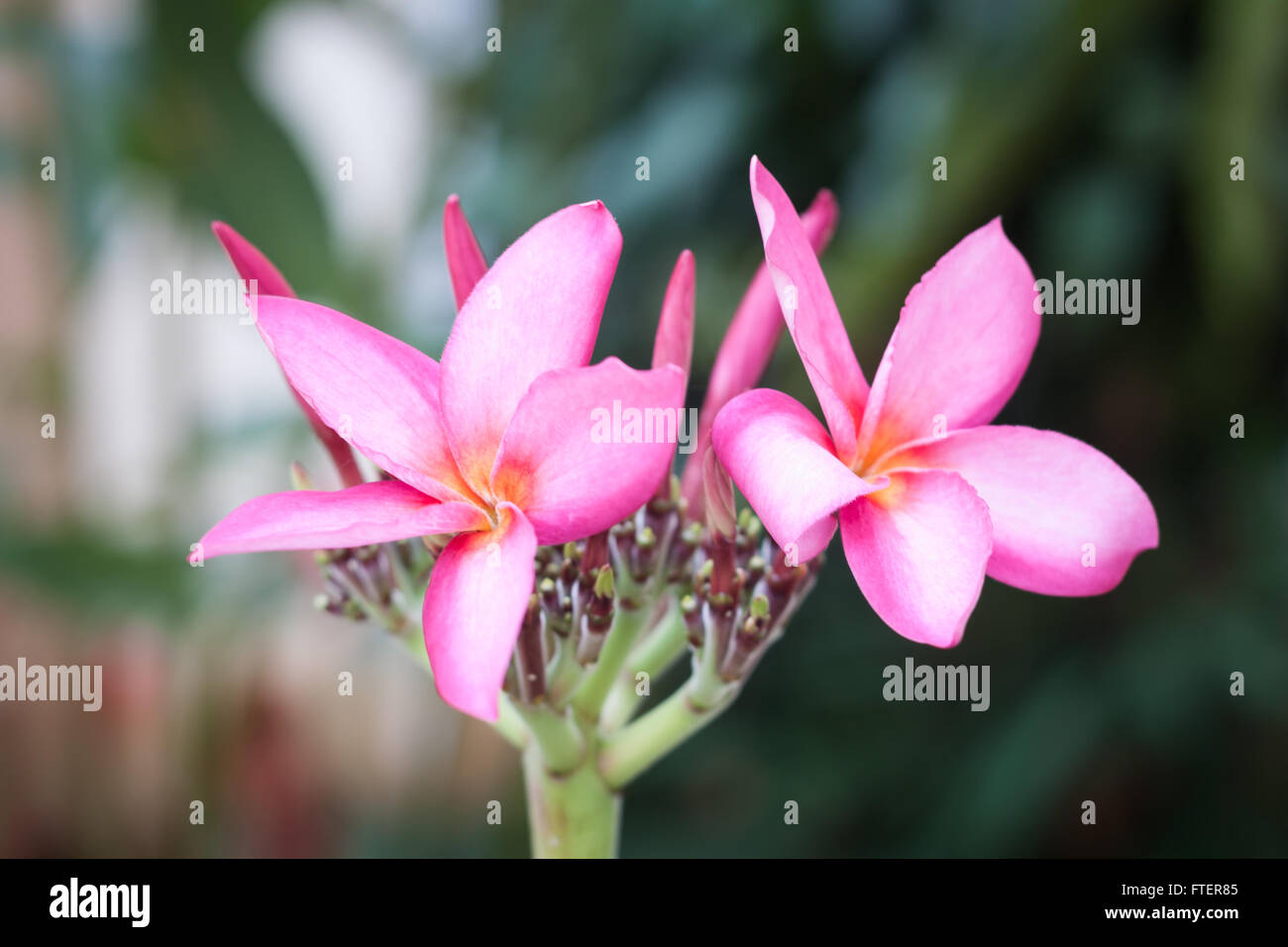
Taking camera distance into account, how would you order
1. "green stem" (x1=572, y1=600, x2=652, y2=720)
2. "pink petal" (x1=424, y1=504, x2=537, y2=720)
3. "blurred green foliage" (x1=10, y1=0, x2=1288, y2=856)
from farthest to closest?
"blurred green foliage" (x1=10, y1=0, x2=1288, y2=856) < "green stem" (x1=572, y1=600, x2=652, y2=720) < "pink petal" (x1=424, y1=504, x2=537, y2=720)

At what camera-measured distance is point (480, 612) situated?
0.72 ft

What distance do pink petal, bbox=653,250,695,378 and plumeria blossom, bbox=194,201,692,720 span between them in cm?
2

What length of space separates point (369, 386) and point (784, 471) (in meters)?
0.10

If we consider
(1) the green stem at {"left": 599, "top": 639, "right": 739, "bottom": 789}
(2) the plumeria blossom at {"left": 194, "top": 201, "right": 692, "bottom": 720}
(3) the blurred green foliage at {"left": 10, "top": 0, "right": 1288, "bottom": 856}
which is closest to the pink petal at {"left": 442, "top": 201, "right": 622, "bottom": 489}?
(2) the plumeria blossom at {"left": 194, "top": 201, "right": 692, "bottom": 720}

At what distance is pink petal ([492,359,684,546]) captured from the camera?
21 cm

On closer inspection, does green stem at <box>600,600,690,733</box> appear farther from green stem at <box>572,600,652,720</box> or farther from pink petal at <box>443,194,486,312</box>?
pink petal at <box>443,194,486,312</box>

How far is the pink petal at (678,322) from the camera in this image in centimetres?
26

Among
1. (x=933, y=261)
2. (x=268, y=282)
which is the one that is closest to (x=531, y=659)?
(x=268, y=282)

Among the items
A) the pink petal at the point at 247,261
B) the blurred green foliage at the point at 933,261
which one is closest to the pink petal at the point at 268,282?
the pink petal at the point at 247,261

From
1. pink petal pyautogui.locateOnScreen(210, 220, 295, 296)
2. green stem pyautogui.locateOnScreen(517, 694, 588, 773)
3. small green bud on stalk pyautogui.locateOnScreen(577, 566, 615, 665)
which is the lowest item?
green stem pyautogui.locateOnScreen(517, 694, 588, 773)

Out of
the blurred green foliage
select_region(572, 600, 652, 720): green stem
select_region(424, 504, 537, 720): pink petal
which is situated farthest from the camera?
the blurred green foliage

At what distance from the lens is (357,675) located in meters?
1.42

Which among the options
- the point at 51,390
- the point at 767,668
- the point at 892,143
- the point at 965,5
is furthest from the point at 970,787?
the point at 51,390
